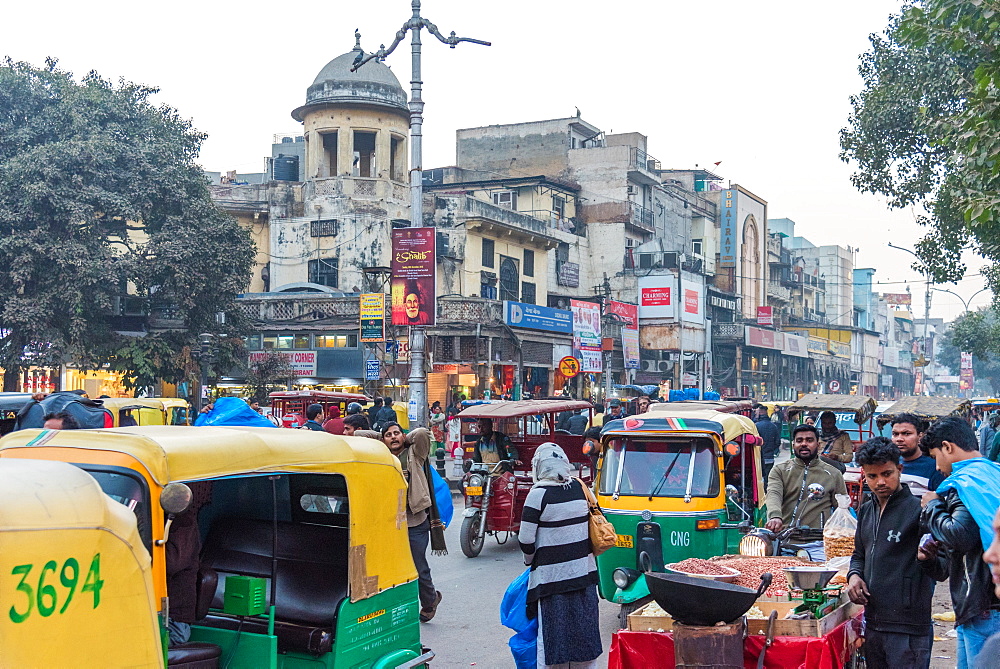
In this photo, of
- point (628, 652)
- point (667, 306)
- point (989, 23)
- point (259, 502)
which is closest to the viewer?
point (628, 652)

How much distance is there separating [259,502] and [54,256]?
2189 cm

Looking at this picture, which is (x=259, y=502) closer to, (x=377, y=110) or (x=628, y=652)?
(x=628, y=652)

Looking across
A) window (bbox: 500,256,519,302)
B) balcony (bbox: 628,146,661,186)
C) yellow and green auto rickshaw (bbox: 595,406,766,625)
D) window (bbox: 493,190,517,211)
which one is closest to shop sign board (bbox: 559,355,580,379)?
window (bbox: 500,256,519,302)

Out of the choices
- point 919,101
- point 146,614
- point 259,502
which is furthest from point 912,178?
point 146,614

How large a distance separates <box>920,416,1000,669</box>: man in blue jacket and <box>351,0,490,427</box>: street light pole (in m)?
13.8

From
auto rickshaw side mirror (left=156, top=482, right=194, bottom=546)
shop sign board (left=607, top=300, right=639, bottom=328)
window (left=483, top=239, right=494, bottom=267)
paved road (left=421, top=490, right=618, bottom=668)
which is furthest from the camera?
shop sign board (left=607, top=300, right=639, bottom=328)

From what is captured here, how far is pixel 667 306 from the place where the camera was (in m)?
51.8

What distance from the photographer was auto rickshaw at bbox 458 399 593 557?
42.3ft

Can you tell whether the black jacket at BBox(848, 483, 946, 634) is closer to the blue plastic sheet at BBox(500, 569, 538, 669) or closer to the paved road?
the blue plastic sheet at BBox(500, 569, 538, 669)

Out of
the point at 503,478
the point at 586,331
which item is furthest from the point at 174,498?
the point at 586,331

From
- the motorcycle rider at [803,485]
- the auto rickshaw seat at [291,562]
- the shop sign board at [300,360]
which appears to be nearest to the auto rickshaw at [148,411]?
the auto rickshaw seat at [291,562]

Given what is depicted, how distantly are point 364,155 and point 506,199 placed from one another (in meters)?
9.65

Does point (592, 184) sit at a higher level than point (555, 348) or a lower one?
higher

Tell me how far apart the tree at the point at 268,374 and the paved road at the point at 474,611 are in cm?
2149
